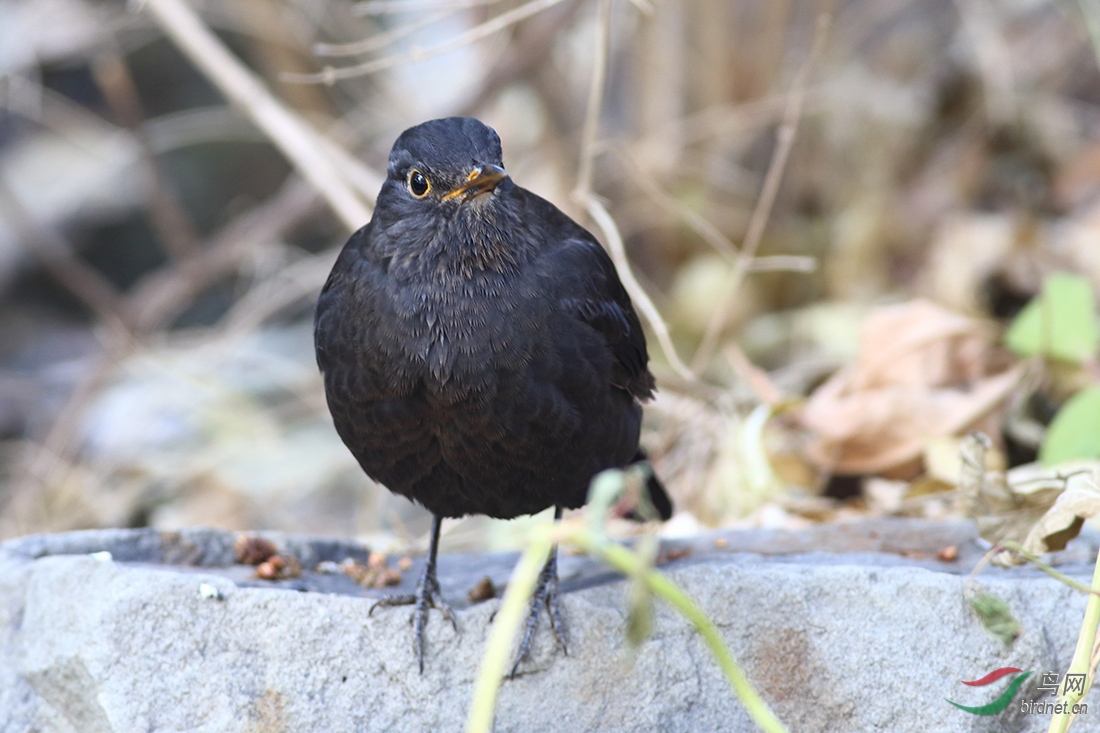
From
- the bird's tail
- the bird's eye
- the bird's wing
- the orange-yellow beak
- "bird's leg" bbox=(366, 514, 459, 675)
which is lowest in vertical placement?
"bird's leg" bbox=(366, 514, 459, 675)

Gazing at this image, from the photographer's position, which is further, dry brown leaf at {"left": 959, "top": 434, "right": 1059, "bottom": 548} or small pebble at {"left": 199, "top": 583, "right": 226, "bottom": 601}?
dry brown leaf at {"left": 959, "top": 434, "right": 1059, "bottom": 548}

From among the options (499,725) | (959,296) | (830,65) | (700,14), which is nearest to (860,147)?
(830,65)

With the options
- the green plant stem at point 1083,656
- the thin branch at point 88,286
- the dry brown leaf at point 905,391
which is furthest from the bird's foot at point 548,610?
the thin branch at point 88,286

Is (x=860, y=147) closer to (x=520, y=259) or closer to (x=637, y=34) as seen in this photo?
(x=637, y=34)

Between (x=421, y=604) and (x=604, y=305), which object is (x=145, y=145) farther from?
(x=421, y=604)

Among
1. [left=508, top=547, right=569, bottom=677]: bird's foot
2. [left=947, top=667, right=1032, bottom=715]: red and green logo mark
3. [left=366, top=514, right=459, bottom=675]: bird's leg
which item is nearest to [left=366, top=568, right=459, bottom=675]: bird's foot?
[left=366, top=514, right=459, bottom=675]: bird's leg

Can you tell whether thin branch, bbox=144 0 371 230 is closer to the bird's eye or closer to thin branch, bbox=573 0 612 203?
thin branch, bbox=573 0 612 203

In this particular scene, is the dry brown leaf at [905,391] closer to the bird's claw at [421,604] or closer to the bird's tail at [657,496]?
the bird's tail at [657,496]
